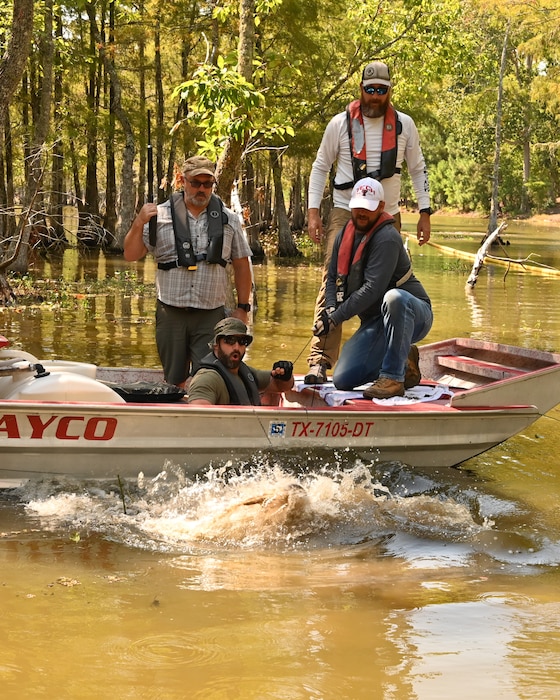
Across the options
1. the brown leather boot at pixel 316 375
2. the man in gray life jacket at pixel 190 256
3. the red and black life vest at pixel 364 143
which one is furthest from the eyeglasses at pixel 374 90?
the brown leather boot at pixel 316 375

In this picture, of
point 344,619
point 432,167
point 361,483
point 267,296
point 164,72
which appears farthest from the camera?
point 432,167

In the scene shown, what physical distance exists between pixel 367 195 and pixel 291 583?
3378mm

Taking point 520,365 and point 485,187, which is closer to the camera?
point 520,365

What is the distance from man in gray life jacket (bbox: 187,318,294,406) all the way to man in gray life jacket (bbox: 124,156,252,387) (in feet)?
1.54

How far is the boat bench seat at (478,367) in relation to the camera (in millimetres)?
8570

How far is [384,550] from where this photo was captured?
6199 mm

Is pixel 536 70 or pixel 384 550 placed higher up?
pixel 536 70

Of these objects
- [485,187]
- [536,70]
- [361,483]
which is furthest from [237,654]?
[485,187]

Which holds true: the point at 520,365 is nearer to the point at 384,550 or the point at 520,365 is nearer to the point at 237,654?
the point at 384,550

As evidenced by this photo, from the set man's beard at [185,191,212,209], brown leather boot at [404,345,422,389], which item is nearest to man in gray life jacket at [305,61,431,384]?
brown leather boot at [404,345,422,389]

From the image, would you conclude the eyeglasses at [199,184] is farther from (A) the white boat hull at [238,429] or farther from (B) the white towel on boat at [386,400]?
(B) the white towel on boat at [386,400]

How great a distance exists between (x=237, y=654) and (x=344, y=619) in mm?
719

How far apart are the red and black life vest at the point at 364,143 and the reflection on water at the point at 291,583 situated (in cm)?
244

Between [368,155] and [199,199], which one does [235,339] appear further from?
[368,155]
